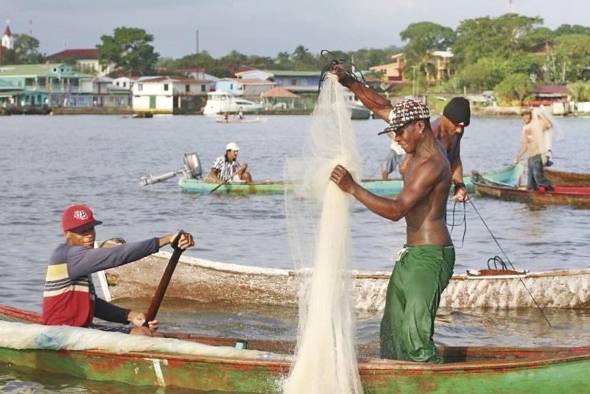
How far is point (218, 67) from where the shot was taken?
14838 cm

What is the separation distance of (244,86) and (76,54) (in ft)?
176

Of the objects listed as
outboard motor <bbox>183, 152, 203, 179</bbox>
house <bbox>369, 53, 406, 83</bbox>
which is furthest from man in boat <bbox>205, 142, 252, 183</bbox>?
house <bbox>369, 53, 406, 83</bbox>

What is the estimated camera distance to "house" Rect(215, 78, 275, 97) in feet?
401

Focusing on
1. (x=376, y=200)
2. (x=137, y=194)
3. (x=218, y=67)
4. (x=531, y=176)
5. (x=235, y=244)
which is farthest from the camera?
(x=218, y=67)

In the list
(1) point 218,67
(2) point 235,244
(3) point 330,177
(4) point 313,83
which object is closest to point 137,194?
(2) point 235,244

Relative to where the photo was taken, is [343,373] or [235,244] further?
[235,244]

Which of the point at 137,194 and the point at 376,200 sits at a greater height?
the point at 376,200

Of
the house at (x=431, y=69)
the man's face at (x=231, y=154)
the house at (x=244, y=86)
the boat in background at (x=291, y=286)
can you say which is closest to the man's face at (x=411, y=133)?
the boat in background at (x=291, y=286)

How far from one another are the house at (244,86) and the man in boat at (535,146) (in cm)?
10000

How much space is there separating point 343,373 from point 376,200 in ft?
3.77

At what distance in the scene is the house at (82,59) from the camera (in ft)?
534

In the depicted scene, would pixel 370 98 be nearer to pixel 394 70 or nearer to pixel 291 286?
pixel 291 286

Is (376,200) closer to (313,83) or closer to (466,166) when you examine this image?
(466,166)

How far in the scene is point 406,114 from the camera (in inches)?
272
